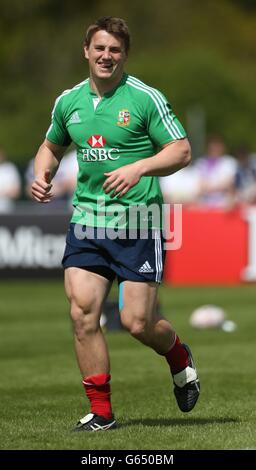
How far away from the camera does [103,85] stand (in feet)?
27.2

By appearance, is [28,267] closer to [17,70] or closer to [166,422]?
[166,422]

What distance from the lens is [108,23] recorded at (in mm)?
8258

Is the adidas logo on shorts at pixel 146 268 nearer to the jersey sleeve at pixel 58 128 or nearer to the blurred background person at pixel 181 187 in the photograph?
the jersey sleeve at pixel 58 128

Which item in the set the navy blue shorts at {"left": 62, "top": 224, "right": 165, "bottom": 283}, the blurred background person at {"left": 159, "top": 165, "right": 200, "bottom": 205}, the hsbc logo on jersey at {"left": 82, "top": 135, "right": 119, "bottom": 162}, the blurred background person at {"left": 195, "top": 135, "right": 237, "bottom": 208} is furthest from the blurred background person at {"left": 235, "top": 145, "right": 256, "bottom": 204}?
the hsbc logo on jersey at {"left": 82, "top": 135, "right": 119, "bottom": 162}

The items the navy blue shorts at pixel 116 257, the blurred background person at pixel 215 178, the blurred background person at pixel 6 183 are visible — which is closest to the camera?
the navy blue shorts at pixel 116 257

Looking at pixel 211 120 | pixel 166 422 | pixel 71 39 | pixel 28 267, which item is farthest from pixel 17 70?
pixel 166 422

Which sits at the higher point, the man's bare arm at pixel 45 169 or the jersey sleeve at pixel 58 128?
the jersey sleeve at pixel 58 128

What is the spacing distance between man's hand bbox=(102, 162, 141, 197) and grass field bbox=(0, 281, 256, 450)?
58.4 inches

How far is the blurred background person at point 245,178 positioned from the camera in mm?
21875

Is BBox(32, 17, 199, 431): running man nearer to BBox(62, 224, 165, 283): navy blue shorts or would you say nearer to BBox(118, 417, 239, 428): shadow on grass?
BBox(62, 224, 165, 283): navy blue shorts

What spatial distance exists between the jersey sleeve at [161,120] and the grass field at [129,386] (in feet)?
6.02

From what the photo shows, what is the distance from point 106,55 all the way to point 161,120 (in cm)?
53

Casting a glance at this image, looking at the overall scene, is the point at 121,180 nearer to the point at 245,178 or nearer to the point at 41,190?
the point at 41,190

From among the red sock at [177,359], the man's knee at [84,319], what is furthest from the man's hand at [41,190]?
the red sock at [177,359]
